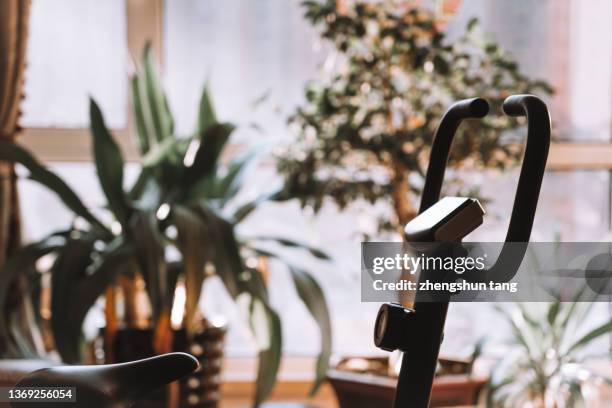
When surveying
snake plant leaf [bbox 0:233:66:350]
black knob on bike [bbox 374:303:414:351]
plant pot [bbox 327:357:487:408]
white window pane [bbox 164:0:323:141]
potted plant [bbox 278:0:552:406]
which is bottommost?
plant pot [bbox 327:357:487:408]

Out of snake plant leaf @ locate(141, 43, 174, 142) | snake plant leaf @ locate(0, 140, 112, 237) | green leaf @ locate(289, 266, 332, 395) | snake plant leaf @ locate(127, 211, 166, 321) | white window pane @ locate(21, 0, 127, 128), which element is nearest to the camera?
snake plant leaf @ locate(127, 211, 166, 321)

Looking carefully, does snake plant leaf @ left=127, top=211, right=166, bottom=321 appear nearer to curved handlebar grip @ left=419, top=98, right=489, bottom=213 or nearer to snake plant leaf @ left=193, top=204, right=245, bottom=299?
snake plant leaf @ left=193, top=204, right=245, bottom=299

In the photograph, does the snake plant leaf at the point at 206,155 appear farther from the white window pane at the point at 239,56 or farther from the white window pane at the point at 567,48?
the white window pane at the point at 567,48

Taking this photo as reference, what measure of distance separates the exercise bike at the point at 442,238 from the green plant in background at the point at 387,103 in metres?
1.12

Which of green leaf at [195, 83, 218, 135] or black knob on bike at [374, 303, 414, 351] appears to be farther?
green leaf at [195, 83, 218, 135]

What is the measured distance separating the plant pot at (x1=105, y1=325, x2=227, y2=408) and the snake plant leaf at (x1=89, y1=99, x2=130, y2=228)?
1.11 ft

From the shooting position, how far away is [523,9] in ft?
9.21

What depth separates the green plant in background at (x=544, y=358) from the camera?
6.79 feet

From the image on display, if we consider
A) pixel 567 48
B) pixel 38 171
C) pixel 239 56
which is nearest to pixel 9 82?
pixel 38 171

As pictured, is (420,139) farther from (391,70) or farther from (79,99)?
(79,99)

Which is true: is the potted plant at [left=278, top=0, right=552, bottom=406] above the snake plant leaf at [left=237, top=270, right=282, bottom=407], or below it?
above

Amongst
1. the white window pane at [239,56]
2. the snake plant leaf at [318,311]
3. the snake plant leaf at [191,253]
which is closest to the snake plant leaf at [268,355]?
the snake plant leaf at [318,311]

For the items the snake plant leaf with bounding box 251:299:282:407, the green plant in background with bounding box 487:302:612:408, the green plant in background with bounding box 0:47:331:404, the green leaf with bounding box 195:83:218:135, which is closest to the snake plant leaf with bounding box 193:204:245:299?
the green plant in background with bounding box 0:47:331:404

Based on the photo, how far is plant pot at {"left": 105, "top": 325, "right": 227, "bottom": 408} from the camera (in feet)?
6.68
